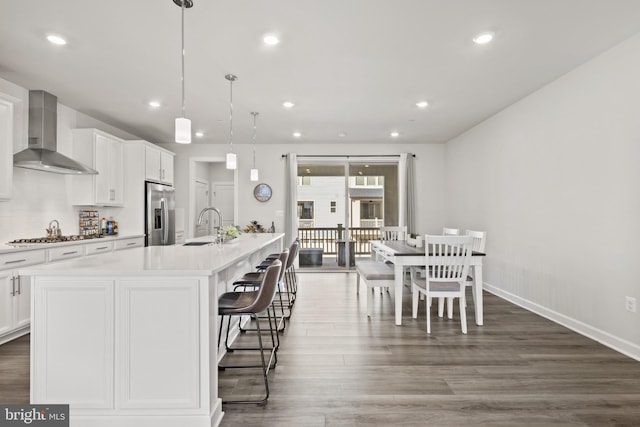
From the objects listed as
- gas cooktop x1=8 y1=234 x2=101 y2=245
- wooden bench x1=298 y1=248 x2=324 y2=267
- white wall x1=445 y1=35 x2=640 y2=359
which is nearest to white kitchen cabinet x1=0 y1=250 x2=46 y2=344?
gas cooktop x1=8 y1=234 x2=101 y2=245

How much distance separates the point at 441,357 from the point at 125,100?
15.1ft

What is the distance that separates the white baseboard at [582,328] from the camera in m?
2.75

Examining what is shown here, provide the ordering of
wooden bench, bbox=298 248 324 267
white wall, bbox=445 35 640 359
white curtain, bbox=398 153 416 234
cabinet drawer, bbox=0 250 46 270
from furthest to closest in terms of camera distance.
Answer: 1. wooden bench, bbox=298 248 324 267
2. white curtain, bbox=398 153 416 234
3. cabinet drawer, bbox=0 250 46 270
4. white wall, bbox=445 35 640 359

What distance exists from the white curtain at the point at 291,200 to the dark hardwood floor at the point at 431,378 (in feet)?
10.3

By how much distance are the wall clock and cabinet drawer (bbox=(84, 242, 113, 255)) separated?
2834 millimetres

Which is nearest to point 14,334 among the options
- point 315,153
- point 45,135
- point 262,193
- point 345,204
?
point 45,135

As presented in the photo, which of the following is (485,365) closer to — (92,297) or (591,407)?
(591,407)

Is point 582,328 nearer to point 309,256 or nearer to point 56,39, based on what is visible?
point 309,256

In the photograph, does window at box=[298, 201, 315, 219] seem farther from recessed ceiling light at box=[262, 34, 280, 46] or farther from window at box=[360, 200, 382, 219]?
recessed ceiling light at box=[262, 34, 280, 46]

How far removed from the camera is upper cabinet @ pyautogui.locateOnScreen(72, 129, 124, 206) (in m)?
4.50

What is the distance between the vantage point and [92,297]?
1.79 meters

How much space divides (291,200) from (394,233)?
7.17ft

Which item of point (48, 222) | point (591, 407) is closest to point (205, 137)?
point (48, 222)

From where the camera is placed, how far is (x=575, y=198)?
3336 millimetres
